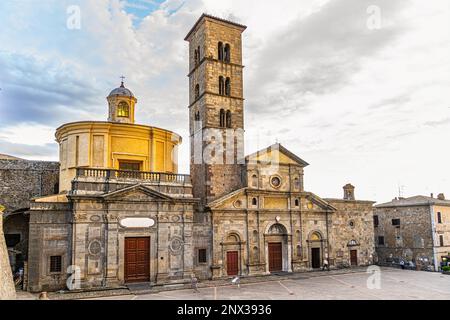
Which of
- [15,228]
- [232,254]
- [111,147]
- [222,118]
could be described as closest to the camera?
[111,147]

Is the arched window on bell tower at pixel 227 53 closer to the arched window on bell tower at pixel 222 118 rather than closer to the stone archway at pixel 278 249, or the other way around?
the arched window on bell tower at pixel 222 118

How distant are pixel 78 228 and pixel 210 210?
31.4 feet

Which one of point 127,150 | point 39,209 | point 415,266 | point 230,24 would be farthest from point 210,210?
point 415,266

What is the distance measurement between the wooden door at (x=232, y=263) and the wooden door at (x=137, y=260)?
260 inches

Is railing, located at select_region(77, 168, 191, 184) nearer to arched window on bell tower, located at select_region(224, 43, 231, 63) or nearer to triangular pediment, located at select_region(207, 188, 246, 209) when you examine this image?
triangular pediment, located at select_region(207, 188, 246, 209)

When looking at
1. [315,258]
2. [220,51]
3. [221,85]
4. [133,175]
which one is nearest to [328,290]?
[315,258]

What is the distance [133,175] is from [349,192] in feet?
74.3

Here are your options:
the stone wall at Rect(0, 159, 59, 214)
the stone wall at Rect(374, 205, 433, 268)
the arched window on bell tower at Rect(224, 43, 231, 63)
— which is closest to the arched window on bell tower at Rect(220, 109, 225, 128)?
the arched window on bell tower at Rect(224, 43, 231, 63)

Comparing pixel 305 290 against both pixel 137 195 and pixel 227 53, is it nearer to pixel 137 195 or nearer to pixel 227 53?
pixel 137 195

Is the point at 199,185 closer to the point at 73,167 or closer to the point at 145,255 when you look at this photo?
the point at 145,255

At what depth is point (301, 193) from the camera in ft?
105

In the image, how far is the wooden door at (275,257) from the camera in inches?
1185

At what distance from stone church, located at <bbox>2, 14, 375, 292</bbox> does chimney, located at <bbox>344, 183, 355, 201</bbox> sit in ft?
0.34

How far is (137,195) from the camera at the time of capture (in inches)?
956
